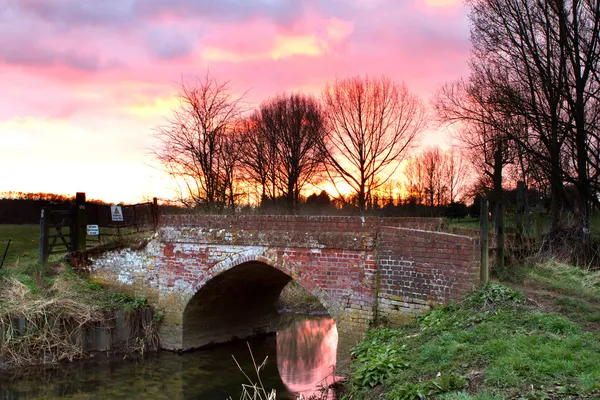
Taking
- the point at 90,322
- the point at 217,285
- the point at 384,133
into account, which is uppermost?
the point at 384,133

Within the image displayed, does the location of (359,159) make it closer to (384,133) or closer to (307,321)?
(384,133)

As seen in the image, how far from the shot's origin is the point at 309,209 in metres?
26.1

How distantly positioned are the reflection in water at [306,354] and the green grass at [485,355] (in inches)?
114

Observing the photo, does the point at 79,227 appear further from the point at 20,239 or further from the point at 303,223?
the point at 20,239

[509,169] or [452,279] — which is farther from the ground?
[509,169]

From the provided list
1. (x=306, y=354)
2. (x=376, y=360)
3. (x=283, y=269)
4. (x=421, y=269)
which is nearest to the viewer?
(x=376, y=360)

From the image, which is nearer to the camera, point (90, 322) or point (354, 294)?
point (354, 294)

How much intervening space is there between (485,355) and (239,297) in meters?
Answer: 8.89

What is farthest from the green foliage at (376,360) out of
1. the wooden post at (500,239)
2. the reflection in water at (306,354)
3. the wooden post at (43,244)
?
the wooden post at (43,244)

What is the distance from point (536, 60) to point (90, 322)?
13163 millimetres

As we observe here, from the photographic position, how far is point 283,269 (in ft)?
33.3

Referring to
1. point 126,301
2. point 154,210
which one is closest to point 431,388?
point 126,301

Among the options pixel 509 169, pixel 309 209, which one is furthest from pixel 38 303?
pixel 509 169

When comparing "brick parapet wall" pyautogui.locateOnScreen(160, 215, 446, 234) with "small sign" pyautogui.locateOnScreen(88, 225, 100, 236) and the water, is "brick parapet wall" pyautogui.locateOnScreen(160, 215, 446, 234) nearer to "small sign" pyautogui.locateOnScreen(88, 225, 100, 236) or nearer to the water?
the water
